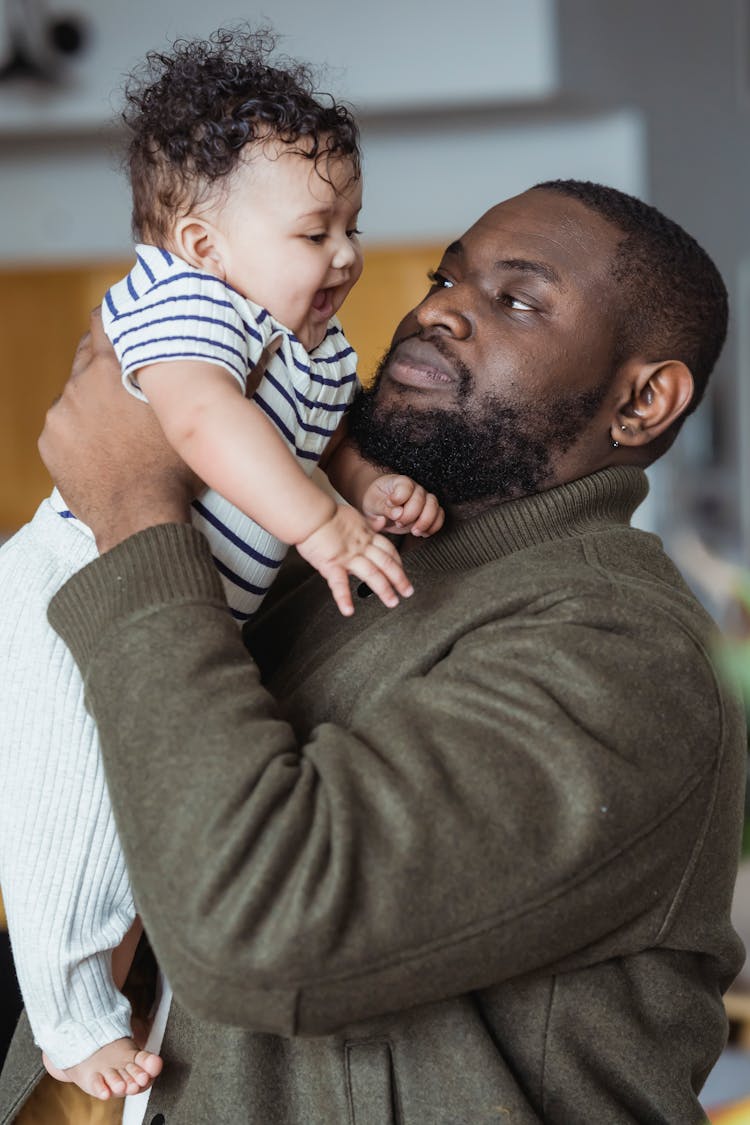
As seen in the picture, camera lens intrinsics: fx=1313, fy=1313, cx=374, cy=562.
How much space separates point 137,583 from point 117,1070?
1.70 ft

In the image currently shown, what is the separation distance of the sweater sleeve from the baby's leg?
135 mm

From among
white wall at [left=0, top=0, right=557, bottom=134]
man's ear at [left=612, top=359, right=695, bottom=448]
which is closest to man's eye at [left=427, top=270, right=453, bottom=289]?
man's ear at [left=612, top=359, right=695, bottom=448]

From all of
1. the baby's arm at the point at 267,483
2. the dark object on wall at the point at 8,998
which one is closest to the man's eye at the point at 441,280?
the baby's arm at the point at 267,483

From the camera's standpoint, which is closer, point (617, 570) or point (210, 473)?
point (210, 473)

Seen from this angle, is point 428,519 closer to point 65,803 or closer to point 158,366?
point 158,366

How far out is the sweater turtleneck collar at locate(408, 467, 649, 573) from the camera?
1.46m

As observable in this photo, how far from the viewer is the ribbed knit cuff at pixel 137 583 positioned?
1124mm

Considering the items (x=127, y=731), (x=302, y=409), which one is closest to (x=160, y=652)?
(x=127, y=731)

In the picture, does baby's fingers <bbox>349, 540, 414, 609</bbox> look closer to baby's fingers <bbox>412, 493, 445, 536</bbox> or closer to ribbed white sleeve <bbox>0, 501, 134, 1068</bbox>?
baby's fingers <bbox>412, 493, 445, 536</bbox>

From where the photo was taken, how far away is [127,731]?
1065mm

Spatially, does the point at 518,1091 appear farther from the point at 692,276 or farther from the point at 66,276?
the point at 66,276

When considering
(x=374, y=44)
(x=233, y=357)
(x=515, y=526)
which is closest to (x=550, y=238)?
(x=515, y=526)

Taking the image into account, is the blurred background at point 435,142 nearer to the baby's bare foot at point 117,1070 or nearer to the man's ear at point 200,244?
the man's ear at point 200,244

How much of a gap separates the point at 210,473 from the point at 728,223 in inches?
197
